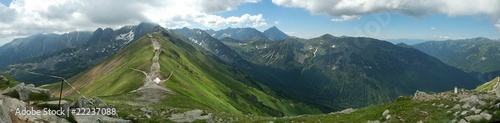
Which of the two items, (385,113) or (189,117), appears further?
(189,117)

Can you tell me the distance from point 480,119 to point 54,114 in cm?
3344

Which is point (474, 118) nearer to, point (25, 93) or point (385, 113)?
point (385, 113)

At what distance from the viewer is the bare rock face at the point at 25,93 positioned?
3525 cm

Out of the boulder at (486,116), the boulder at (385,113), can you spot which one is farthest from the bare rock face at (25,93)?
the boulder at (486,116)

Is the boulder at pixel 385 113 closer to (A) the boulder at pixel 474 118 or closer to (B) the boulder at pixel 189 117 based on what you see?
(A) the boulder at pixel 474 118

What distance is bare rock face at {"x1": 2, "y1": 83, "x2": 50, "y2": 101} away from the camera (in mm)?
35250

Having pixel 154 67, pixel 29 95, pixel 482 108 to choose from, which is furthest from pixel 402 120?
pixel 154 67

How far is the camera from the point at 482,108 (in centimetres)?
2702

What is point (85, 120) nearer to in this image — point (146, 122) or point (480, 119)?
point (146, 122)

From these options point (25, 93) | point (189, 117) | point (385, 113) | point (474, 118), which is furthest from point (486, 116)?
point (25, 93)

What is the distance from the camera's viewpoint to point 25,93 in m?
36.7

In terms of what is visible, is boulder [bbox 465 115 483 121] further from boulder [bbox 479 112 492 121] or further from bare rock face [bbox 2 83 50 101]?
bare rock face [bbox 2 83 50 101]

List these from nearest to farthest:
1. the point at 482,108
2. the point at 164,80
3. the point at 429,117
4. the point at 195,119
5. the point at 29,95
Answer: the point at 482,108 < the point at 429,117 < the point at 29,95 < the point at 195,119 < the point at 164,80

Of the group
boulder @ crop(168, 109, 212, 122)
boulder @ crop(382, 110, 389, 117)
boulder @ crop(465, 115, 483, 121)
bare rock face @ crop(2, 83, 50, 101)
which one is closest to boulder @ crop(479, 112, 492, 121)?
boulder @ crop(465, 115, 483, 121)
